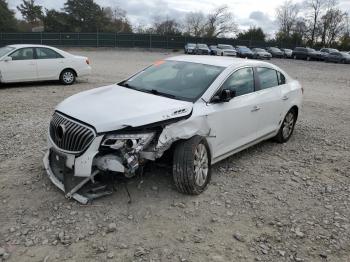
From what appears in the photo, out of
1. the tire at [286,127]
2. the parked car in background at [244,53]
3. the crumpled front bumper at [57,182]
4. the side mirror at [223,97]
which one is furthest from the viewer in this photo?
the parked car in background at [244,53]

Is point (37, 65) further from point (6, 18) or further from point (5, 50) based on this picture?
point (6, 18)

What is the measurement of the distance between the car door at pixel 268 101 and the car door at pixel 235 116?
17 centimetres

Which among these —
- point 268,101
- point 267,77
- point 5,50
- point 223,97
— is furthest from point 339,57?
point 223,97

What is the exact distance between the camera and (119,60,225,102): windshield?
510cm

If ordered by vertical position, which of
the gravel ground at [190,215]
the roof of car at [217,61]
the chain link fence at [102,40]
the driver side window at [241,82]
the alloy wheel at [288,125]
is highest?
the chain link fence at [102,40]

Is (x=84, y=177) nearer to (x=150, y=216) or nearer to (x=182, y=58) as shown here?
(x=150, y=216)

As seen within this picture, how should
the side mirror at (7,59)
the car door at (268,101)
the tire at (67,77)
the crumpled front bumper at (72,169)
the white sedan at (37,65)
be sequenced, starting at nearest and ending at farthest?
the crumpled front bumper at (72,169) → the car door at (268,101) → the side mirror at (7,59) → the white sedan at (37,65) → the tire at (67,77)

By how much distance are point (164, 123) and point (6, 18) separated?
62.2 meters

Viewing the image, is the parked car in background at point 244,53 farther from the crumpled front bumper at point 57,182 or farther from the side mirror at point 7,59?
the crumpled front bumper at point 57,182

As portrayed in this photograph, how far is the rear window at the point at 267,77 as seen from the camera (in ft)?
20.4

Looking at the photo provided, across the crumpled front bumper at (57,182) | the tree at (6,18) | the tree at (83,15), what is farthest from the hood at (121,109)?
the tree at (83,15)

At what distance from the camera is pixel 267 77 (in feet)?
21.1

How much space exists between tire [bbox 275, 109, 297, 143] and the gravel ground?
70cm

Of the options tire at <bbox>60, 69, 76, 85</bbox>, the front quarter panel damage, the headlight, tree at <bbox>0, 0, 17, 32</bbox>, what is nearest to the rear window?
the front quarter panel damage
